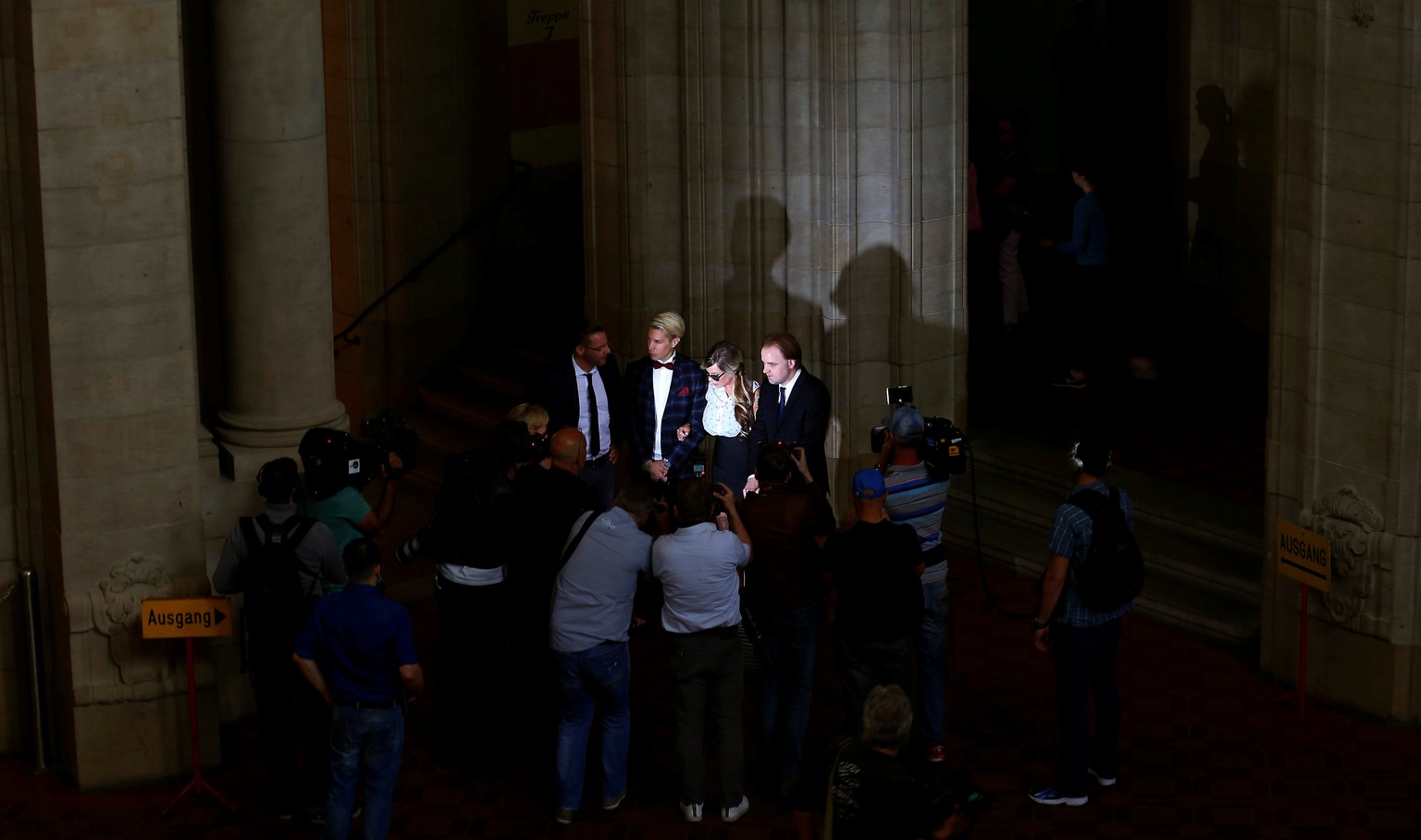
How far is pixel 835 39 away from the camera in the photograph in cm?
1391

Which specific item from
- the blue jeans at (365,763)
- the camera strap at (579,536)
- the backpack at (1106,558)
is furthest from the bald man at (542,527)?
the backpack at (1106,558)

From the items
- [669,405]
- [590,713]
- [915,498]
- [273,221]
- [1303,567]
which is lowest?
[590,713]

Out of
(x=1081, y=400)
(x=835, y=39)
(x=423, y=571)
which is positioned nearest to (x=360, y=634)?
(x=423, y=571)

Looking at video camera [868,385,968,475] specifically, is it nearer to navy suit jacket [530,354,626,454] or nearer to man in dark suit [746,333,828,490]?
man in dark suit [746,333,828,490]

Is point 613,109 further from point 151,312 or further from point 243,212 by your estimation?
point 151,312

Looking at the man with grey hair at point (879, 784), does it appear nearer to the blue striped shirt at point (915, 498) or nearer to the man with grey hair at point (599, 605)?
the man with grey hair at point (599, 605)

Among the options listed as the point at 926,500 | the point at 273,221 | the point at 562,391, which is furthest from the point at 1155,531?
the point at 273,221

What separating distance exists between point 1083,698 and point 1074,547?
0.78 metres

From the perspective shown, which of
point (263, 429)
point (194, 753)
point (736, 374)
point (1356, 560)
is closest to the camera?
point (194, 753)

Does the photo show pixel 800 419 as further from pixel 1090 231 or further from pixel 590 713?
pixel 1090 231

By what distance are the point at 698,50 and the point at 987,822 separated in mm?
5440

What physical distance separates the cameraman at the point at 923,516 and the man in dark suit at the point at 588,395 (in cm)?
231

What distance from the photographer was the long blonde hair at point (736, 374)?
1253 centimetres

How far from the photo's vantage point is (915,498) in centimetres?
1067
